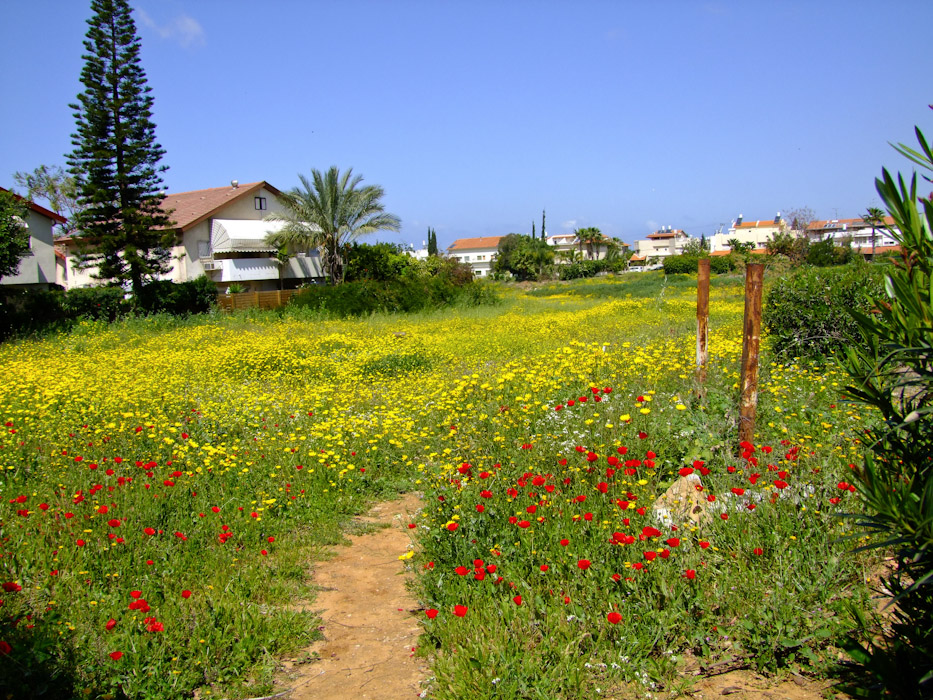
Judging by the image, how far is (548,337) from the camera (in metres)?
14.4

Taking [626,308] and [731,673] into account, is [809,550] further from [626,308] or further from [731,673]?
[626,308]

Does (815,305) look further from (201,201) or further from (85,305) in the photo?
(201,201)

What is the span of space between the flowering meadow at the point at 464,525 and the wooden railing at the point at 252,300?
18.5 meters

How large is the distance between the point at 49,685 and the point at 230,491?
2634mm

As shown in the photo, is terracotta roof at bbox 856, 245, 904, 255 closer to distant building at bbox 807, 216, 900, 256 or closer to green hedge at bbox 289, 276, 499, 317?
distant building at bbox 807, 216, 900, 256

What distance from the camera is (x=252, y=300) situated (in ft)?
90.8

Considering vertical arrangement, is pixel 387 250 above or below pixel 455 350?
above

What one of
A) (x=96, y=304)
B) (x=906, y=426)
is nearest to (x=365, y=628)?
(x=906, y=426)

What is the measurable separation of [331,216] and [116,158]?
1053 centimetres

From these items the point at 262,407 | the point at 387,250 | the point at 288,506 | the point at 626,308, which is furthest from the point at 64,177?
the point at 288,506

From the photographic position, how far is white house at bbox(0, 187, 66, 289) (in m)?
26.0

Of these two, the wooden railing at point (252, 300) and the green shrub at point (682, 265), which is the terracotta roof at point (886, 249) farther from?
the wooden railing at point (252, 300)

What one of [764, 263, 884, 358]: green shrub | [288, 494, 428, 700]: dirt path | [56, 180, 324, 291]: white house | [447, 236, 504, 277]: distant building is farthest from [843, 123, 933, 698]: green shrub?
[447, 236, 504, 277]: distant building

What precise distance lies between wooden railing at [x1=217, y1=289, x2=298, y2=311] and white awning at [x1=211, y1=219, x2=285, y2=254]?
4.98 meters
